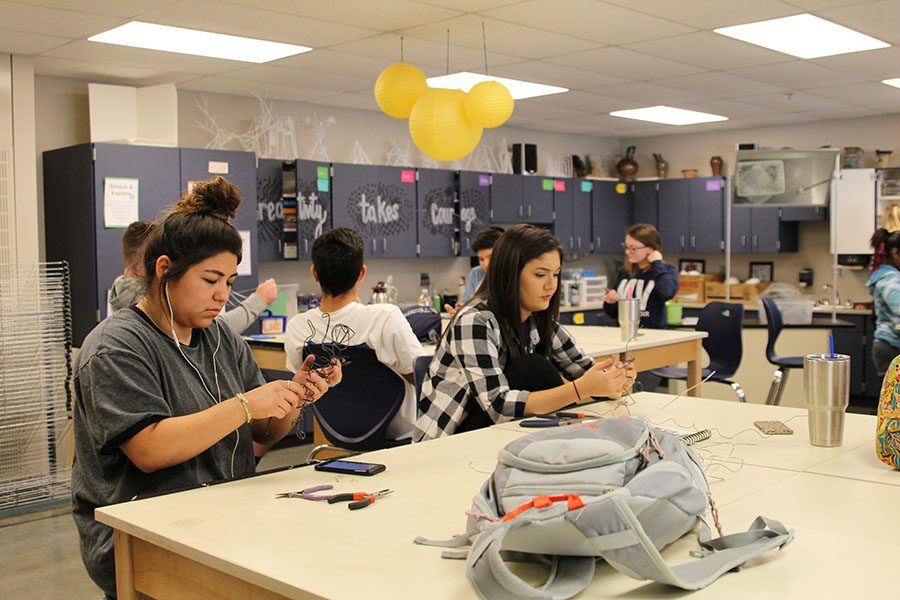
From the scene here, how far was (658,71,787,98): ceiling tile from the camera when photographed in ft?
22.2

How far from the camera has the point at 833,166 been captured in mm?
8164

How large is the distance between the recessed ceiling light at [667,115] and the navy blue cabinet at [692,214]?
0.70m

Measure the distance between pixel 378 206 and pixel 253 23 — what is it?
2666 mm

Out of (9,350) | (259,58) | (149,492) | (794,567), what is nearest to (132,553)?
(149,492)

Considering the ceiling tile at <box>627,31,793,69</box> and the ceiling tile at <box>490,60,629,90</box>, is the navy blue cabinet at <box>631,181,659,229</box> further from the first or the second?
the ceiling tile at <box>627,31,793,69</box>

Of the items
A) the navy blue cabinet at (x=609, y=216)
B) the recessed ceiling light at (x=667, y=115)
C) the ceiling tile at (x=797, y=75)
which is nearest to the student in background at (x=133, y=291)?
the ceiling tile at (x=797, y=75)

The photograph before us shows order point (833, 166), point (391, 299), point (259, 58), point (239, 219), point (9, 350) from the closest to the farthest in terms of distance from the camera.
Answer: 1. point (9, 350)
2. point (259, 58)
3. point (239, 219)
4. point (391, 299)
5. point (833, 166)

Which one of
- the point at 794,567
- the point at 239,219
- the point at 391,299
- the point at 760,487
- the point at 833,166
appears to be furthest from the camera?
the point at 833,166

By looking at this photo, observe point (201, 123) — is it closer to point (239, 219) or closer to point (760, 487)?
point (239, 219)

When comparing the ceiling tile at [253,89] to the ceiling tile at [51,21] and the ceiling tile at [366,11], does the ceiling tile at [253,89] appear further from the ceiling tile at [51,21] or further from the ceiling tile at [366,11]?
the ceiling tile at [366,11]

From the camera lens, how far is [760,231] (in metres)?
9.20

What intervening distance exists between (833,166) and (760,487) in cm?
699

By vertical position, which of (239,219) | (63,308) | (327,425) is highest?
(239,219)

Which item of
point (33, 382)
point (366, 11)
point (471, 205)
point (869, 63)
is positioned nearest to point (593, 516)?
point (366, 11)
